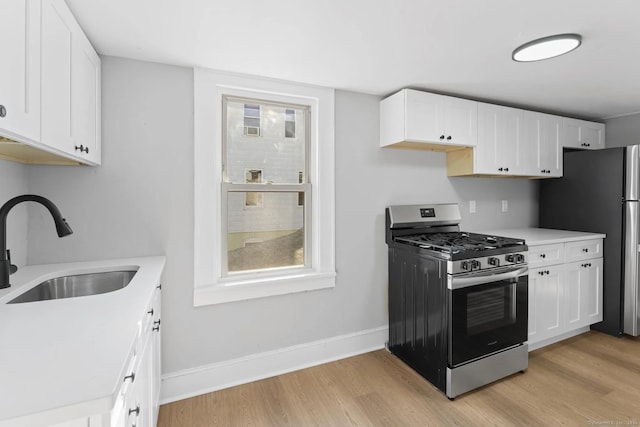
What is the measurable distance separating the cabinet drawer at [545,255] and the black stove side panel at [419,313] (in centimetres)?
104

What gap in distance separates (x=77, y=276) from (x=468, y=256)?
7.84 ft

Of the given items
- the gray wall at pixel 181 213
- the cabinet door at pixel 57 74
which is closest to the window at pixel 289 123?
the gray wall at pixel 181 213

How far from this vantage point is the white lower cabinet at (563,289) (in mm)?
2703

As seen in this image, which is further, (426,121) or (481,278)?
(426,121)

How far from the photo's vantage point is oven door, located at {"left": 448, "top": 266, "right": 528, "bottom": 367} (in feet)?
6.98

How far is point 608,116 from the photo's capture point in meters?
3.58

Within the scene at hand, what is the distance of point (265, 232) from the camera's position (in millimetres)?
2531

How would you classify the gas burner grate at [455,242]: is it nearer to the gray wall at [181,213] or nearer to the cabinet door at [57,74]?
the gray wall at [181,213]

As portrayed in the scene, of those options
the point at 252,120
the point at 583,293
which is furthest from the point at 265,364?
the point at 583,293

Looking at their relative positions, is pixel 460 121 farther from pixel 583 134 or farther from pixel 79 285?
pixel 79 285

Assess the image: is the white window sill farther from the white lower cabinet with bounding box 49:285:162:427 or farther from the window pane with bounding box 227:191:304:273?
the white lower cabinet with bounding box 49:285:162:427

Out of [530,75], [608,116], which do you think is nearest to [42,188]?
[530,75]

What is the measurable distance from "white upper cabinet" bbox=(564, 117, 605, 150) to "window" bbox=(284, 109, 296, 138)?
2913 millimetres

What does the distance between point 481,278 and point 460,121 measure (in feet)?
4.50
